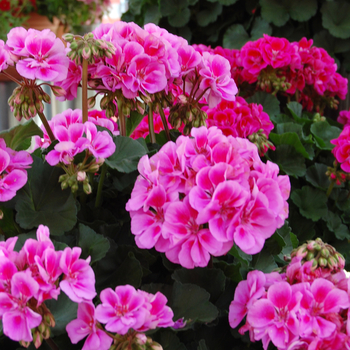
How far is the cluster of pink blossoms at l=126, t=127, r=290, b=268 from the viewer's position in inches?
15.9

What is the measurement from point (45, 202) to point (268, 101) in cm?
90

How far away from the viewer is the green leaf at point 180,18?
1908mm

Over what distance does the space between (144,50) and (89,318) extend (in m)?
0.33

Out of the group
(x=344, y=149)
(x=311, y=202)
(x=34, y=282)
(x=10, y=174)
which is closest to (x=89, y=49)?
(x=10, y=174)

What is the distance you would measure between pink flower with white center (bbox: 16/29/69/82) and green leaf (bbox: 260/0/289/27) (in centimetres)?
149

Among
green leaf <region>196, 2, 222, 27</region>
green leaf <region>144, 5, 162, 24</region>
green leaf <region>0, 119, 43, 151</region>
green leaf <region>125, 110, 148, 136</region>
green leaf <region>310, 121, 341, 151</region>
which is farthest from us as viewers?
green leaf <region>144, 5, 162, 24</region>

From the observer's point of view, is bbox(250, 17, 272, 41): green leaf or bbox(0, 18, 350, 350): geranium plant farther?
bbox(250, 17, 272, 41): green leaf

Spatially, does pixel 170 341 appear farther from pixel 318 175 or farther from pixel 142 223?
pixel 318 175

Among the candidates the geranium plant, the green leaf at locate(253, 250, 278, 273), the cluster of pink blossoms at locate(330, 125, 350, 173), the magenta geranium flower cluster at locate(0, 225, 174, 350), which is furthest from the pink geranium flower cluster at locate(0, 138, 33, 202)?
the cluster of pink blossoms at locate(330, 125, 350, 173)

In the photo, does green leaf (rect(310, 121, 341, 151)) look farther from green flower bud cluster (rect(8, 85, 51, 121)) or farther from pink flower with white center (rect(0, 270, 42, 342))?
pink flower with white center (rect(0, 270, 42, 342))

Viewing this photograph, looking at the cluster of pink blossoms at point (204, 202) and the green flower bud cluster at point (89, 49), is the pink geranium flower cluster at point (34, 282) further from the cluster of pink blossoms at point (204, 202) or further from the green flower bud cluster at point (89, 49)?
the green flower bud cluster at point (89, 49)

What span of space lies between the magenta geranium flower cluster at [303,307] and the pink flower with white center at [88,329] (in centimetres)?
14

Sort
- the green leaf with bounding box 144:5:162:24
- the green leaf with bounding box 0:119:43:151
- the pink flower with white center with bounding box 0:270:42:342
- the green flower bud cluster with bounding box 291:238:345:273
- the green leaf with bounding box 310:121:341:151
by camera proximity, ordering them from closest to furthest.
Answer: the pink flower with white center with bounding box 0:270:42:342 → the green flower bud cluster with bounding box 291:238:345:273 → the green leaf with bounding box 0:119:43:151 → the green leaf with bounding box 310:121:341:151 → the green leaf with bounding box 144:5:162:24

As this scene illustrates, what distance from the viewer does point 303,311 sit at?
15.4 inches
